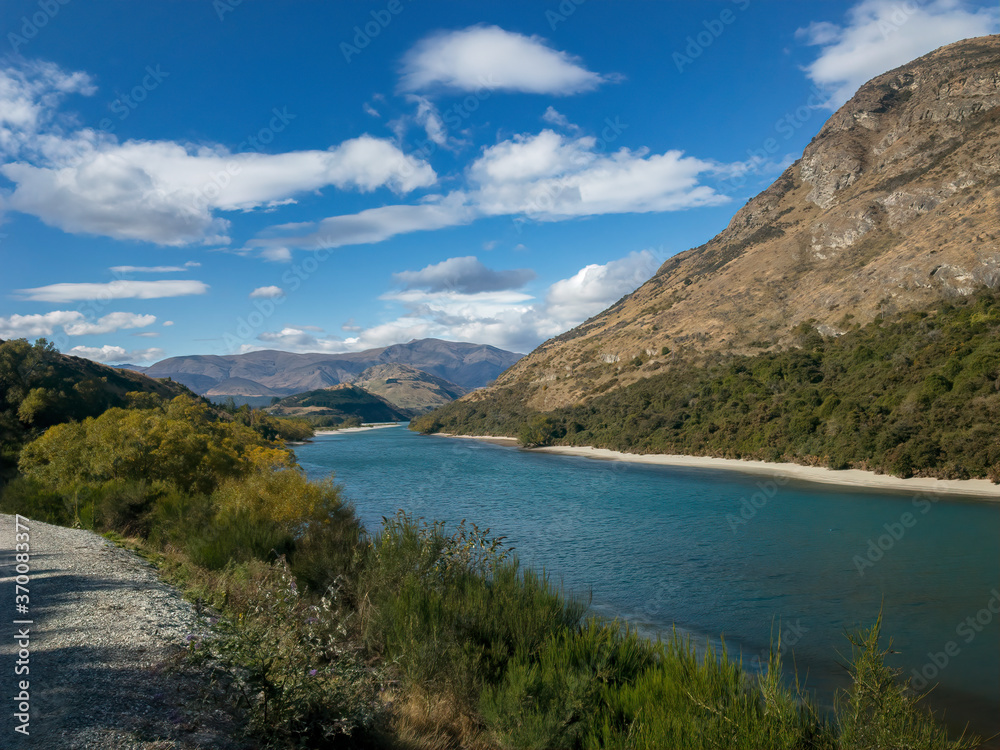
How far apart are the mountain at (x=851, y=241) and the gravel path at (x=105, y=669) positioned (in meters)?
68.6

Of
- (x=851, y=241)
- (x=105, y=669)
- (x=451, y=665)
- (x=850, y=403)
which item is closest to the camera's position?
(x=105, y=669)

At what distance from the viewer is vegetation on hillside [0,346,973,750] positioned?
5.51m

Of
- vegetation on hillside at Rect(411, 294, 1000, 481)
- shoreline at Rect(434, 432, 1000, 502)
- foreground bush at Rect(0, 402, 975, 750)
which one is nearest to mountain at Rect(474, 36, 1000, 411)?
vegetation on hillside at Rect(411, 294, 1000, 481)

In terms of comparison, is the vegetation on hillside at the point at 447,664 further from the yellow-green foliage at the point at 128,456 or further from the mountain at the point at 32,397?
the mountain at the point at 32,397

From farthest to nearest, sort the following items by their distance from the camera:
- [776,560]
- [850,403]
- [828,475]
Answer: [850,403]
[828,475]
[776,560]

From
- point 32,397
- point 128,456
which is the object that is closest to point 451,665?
point 128,456

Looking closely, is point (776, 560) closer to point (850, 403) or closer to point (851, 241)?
point (850, 403)

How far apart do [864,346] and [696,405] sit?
2087 cm

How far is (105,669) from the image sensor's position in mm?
5867

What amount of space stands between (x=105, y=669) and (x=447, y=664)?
401 cm

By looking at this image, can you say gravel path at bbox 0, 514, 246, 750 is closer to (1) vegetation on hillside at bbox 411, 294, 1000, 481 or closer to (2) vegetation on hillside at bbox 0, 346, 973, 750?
(2) vegetation on hillside at bbox 0, 346, 973, 750

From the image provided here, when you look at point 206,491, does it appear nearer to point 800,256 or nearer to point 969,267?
point 969,267

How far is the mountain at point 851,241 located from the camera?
207 feet

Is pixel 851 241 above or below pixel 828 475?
above
